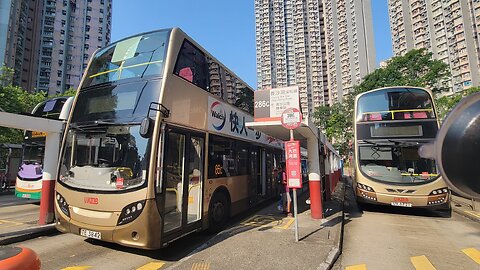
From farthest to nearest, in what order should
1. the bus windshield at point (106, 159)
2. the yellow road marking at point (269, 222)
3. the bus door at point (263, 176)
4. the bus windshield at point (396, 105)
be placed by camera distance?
the bus door at point (263, 176) < the bus windshield at point (396, 105) < the yellow road marking at point (269, 222) < the bus windshield at point (106, 159)

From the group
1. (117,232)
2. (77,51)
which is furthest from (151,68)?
(77,51)

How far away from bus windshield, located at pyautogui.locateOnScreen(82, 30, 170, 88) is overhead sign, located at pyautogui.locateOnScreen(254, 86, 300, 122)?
3.06 meters

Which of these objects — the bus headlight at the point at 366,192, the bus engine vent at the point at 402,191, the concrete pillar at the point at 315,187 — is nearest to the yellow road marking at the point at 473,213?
the bus engine vent at the point at 402,191

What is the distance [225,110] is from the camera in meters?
8.09

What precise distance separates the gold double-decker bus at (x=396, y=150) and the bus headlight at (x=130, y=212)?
309 inches

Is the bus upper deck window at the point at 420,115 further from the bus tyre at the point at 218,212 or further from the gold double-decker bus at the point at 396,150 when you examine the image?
the bus tyre at the point at 218,212

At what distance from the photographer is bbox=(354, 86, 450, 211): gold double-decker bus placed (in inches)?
355

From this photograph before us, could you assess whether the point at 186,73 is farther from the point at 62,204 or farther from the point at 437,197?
the point at 437,197

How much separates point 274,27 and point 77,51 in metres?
68.5

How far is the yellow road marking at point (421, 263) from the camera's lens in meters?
5.03

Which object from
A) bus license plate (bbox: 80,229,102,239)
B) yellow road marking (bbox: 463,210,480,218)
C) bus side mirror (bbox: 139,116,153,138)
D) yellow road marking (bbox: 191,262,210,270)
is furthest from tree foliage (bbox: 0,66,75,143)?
yellow road marking (bbox: 463,210,480,218)

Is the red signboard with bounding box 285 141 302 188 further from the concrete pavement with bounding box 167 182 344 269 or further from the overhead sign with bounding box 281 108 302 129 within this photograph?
the concrete pavement with bounding box 167 182 344 269

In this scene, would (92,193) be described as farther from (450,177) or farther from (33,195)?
(33,195)

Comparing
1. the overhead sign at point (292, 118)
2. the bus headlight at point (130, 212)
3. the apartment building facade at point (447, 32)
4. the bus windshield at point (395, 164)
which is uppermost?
the apartment building facade at point (447, 32)
